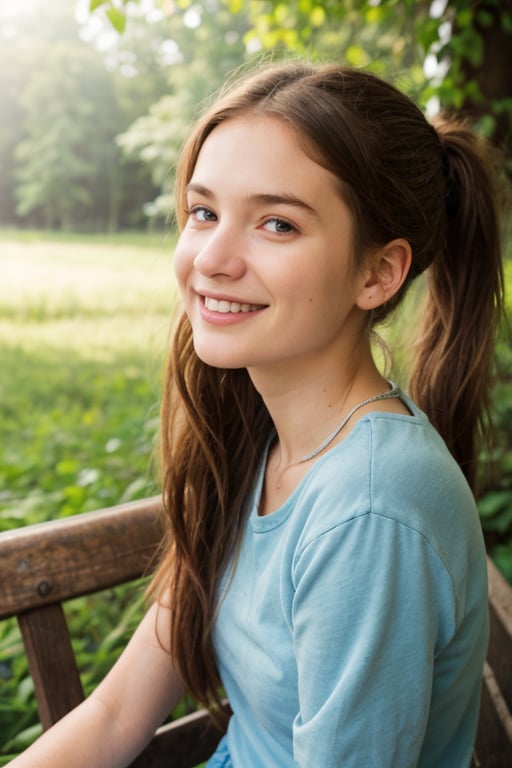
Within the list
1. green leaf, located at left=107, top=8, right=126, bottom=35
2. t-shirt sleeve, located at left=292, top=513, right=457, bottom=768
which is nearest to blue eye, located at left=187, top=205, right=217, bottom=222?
t-shirt sleeve, located at left=292, top=513, right=457, bottom=768

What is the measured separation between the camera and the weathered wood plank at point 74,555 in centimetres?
144

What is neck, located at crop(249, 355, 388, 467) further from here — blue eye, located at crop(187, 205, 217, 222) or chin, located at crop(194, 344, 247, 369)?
blue eye, located at crop(187, 205, 217, 222)

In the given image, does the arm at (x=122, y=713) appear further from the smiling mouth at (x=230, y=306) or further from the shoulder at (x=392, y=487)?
the smiling mouth at (x=230, y=306)

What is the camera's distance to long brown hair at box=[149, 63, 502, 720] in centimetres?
128

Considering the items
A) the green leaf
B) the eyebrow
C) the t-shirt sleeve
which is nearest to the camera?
the t-shirt sleeve

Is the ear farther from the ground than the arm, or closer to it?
farther from the ground

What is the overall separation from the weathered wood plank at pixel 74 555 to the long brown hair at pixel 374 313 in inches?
3.0

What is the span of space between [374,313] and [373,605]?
0.61 meters

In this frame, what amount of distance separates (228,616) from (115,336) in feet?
29.0

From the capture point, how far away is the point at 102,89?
1380 inches

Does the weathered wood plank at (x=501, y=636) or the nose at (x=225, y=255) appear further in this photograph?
the weathered wood plank at (x=501, y=636)

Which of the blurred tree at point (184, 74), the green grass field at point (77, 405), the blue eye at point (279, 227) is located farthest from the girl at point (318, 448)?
the blurred tree at point (184, 74)

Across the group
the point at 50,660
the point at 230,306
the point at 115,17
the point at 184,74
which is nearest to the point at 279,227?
the point at 230,306

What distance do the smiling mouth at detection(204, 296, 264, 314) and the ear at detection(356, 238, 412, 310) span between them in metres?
0.19
